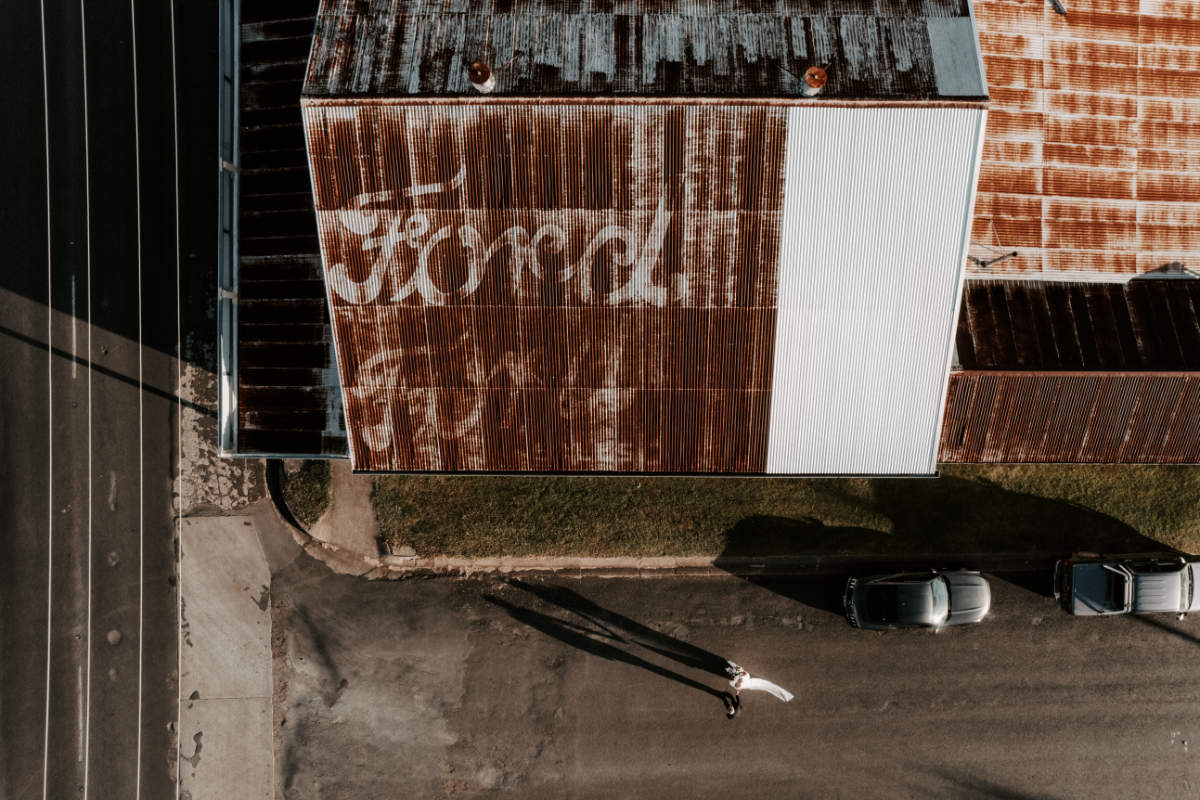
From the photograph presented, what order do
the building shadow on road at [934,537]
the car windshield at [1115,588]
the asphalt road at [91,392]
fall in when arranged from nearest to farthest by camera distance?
the car windshield at [1115,588] < the asphalt road at [91,392] < the building shadow on road at [934,537]

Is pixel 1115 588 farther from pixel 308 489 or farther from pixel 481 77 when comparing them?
pixel 308 489

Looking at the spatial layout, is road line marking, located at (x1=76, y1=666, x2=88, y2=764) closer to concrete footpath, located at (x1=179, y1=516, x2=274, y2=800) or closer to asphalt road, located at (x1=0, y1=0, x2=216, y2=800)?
asphalt road, located at (x1=0, y1=0, x2=216, y2=800)

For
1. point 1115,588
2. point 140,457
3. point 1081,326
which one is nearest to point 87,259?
point 140,457

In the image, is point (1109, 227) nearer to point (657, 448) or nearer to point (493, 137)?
point (657, 448)

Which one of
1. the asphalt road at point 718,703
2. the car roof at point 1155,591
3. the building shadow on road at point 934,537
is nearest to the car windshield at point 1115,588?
the car roof at point 1155,591

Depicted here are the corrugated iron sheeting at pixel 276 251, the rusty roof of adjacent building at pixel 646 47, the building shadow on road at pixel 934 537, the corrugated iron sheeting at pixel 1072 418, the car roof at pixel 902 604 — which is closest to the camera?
the rusty roof of adjacent building at pixel 646 47

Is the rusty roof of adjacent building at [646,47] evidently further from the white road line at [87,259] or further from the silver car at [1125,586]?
the silver car at [1125,586]

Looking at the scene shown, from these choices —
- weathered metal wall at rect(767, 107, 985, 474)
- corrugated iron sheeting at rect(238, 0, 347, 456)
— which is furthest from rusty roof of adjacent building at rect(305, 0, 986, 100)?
corrugated iron sheeting at rect(238, 0, 347, 456)

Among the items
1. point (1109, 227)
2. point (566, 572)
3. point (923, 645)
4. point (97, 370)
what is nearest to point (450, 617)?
point (566, 572)
